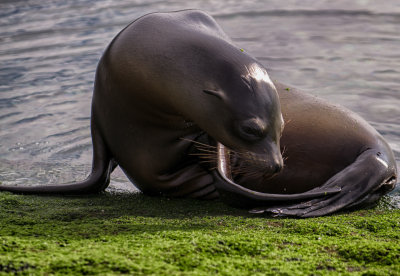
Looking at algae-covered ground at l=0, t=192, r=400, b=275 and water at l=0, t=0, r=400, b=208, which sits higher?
algae-covered ground at l=0, t=192, r=400, b=275

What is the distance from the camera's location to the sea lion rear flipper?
5242mm

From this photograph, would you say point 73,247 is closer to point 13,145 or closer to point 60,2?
point 13,145

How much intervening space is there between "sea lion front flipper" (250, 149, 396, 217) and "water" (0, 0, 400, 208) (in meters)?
0.27

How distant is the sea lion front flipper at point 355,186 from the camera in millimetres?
4680

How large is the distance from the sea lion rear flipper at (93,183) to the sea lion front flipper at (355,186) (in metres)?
1.27

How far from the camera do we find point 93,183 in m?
5.29

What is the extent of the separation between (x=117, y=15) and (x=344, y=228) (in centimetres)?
1165

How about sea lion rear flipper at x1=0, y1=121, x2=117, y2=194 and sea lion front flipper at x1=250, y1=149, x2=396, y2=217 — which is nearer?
sea lion front flipper at x1=250, y1=149, x2=396, y2=217

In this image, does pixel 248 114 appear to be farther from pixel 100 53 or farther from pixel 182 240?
pixel 100 53

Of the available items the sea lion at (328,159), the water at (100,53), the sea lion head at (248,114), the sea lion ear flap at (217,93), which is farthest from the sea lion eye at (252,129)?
the water at (100,53)

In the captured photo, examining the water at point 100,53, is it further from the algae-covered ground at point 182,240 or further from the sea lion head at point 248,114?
the sea lion head at point 248,114

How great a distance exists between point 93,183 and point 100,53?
650 centimetres

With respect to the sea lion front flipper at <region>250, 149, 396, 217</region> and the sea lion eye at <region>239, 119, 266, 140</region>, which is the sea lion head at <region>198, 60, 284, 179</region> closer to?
the sea lion eye at <region>239, 119, 266, 140</region>

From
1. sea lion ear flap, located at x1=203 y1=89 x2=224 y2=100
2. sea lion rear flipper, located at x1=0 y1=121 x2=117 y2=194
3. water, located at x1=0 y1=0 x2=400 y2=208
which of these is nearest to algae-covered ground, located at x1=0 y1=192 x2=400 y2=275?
sea lion rear flipper, located at x1=0 y1=121 x2=117 y2=194
